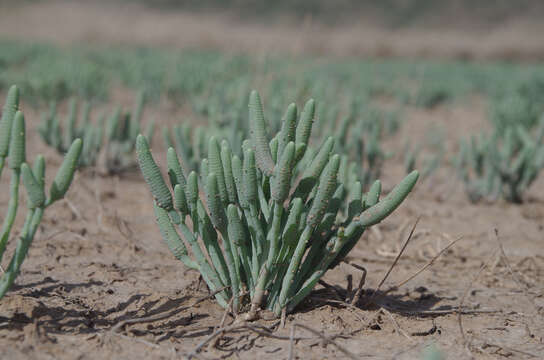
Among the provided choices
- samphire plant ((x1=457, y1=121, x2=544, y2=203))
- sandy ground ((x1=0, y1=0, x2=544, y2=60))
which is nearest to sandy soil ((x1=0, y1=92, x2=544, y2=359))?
samphire plant ((x1=457, y1=121, x2=544, y2=203))

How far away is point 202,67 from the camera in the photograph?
9.95 m

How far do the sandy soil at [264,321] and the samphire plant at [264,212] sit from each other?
16 cm

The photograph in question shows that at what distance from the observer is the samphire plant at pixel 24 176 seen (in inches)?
60.9

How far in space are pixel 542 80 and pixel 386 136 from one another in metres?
6.07

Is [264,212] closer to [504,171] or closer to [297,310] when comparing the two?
[297,310]

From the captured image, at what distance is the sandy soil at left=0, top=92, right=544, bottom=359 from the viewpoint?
1.82 meters

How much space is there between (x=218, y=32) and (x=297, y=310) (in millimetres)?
42827

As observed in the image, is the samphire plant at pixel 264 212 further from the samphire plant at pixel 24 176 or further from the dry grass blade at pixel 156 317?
the samphire plant at pixel 24 176

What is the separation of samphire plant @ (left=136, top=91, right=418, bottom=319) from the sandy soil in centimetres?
16

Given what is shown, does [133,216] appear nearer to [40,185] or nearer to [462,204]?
[40,185]

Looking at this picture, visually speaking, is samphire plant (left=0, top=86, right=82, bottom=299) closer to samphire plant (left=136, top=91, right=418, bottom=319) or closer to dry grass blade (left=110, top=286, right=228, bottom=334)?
samphire plant (left=136, top=91, right=418, bottom=319)

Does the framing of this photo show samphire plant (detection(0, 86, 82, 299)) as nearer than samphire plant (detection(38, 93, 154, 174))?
Yes

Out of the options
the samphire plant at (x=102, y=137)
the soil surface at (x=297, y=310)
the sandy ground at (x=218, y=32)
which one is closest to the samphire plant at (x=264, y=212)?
the soil surface at (x=297, y=310)

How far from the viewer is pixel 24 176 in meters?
1.53
